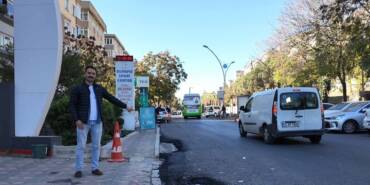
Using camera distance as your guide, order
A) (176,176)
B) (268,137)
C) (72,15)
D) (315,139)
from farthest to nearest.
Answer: (72,15)
(315,139)
(268,137)
(176,176)

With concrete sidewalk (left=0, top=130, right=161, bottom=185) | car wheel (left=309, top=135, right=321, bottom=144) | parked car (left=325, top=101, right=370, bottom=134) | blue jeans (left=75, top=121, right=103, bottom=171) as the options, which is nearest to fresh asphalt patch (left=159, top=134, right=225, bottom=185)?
concrete sidewalk (left=0, top=130, right=161, bottom=185)

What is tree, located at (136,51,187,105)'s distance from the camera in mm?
81188

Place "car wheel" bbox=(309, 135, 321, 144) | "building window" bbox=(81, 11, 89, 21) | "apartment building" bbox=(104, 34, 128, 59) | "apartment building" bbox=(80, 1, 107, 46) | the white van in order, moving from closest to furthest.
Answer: the white van → "car wheel" bbox=(309, 135, 321, 144) → "apartment building" bbox=(80, 1, 107, 46) → "building window" bbox=(81, 11, 89, 21) → "apartment building" bbox=(104, 34, 128, 59)

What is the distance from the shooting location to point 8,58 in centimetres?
2755

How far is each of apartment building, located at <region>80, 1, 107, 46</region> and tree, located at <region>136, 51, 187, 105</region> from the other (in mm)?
9098

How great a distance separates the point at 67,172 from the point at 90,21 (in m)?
72.8

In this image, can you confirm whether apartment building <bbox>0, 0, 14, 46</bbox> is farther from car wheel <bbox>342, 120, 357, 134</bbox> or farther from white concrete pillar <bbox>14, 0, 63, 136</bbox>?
white concrete pillar <bbox>14, 0, 63, 136</bbox>

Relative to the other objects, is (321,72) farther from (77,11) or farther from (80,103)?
(77,11)

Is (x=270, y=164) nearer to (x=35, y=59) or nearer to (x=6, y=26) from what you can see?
(x=35, y=59)

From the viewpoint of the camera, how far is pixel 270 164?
37.8ft

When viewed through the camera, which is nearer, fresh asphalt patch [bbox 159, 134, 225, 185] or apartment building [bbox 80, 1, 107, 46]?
fresh asphalt patch [bbox 159, 134, 225, 185]

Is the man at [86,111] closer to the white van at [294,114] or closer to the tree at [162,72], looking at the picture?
the white van at [294,114]

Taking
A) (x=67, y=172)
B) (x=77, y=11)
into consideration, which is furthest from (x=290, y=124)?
(x=77, y=11)

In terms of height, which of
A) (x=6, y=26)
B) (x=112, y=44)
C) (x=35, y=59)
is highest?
(x=112, y=44)
